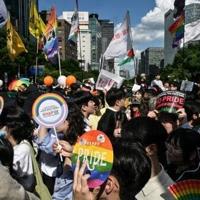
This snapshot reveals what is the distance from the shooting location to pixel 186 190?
2.29 meters

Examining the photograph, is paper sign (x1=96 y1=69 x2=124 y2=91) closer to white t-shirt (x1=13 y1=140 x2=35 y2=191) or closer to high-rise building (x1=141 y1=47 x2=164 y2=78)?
white t-shirt (x1=13 y1=140 x2=35 y2=191)

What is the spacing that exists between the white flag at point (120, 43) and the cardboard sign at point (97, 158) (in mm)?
11967

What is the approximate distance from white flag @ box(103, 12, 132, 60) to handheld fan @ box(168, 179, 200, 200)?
1217 cm

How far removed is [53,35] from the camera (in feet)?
60.0

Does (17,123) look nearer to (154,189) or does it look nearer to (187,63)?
(154,189)

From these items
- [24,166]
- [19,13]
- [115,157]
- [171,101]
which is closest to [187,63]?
[19,13]

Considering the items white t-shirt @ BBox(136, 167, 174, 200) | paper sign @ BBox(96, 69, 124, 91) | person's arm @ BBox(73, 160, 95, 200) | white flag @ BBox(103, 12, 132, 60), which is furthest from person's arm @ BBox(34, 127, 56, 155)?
white flag @ BBox(103, 12, 132, 60)

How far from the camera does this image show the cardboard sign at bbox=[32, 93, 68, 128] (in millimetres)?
5062

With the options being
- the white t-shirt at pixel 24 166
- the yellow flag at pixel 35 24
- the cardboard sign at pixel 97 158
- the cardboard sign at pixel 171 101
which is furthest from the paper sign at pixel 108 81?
the yellow flag at pixel 35 24

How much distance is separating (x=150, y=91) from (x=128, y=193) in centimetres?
855

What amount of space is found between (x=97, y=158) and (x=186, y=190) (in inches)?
16.7

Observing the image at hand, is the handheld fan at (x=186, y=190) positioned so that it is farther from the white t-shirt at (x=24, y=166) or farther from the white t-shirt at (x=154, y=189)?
the white t-shirt at (x=24, y=166)

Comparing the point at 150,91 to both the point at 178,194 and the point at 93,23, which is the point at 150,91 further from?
the point at 93,23

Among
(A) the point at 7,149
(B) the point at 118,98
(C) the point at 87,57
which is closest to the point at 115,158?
(A) the point at 7,149
